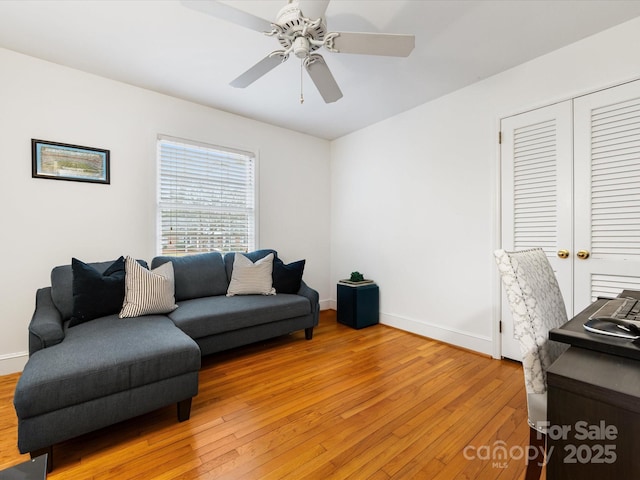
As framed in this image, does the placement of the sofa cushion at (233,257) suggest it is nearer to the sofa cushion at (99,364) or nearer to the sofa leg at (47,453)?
the sofa cushion at (99,364)

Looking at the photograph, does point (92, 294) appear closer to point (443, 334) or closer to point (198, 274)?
point (198, 274)

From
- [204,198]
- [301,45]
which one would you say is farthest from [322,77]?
[204,198]

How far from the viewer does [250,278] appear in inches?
123

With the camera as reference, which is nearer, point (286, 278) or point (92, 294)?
point (92, 294)

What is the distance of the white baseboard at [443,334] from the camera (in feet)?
9.11

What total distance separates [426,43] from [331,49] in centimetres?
99

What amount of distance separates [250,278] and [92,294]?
4.45 feet

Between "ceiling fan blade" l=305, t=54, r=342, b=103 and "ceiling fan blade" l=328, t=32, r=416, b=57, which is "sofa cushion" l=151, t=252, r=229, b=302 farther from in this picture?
"ceiling fan blade" l=328, t=32, r=416, b=57

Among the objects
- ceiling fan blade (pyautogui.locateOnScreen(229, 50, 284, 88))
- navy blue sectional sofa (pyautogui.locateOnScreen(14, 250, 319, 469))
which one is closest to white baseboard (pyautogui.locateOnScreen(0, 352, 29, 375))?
navy blue sectional sofa (pyautogui.locateOnScreen(14, 250, 319, 469))

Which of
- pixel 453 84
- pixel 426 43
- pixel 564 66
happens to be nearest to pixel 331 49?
pixel 426 43

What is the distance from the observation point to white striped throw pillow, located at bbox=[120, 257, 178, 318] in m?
2.30

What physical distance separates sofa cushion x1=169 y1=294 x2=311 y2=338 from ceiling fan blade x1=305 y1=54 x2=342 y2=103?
193 cm

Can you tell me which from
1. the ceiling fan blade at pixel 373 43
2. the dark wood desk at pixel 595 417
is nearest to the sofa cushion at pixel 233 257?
the ceiling fan blade at pixel 373 43

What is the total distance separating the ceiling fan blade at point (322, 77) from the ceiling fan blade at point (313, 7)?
22 cm
